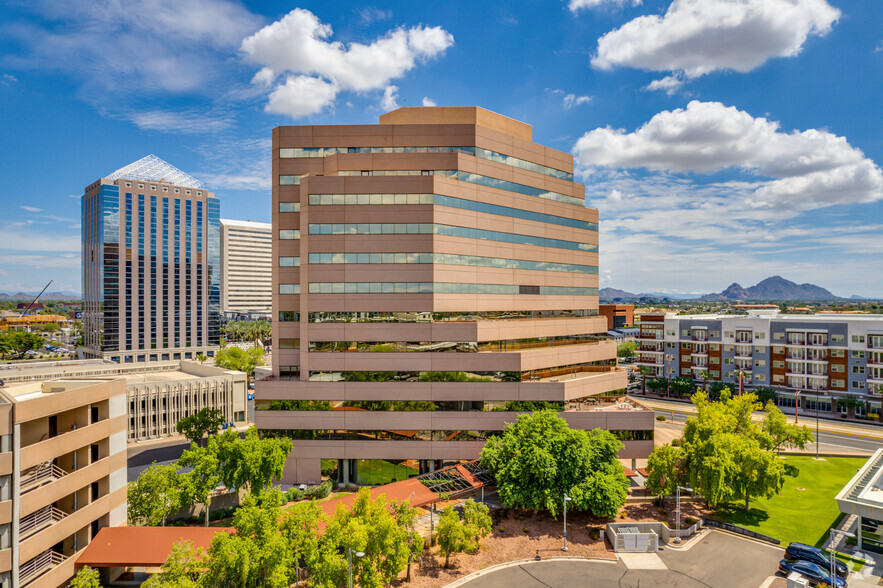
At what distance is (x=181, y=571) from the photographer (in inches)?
1100

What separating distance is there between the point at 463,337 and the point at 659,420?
53571 millimetres

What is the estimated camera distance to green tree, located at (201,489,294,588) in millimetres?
27922


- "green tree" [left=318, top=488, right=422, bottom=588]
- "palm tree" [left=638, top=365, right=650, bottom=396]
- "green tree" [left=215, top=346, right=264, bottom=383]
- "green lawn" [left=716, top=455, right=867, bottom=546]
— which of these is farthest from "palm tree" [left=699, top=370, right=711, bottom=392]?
"green tree" [left=215, top=346, right=264, bottom=383]

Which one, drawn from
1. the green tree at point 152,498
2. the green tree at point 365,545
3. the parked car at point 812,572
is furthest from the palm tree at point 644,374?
the green tree at point 152,498

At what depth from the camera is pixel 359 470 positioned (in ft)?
178

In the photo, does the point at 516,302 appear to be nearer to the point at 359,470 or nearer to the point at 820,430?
the point at 359,470

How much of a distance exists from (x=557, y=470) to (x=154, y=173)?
149 m

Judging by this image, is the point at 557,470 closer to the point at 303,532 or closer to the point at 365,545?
the point at 365,545

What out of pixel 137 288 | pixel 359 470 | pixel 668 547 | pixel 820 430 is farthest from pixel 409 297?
pixel 137 288

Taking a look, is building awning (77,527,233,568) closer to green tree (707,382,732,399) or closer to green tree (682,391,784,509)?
green tree (682,391,784,509)

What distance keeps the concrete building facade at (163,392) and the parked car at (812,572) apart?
84.5 metres

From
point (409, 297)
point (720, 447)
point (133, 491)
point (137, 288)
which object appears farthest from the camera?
point (137, 288)

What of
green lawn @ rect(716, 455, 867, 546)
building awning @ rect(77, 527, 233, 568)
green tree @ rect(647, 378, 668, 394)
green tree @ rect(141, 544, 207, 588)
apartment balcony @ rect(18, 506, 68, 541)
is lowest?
green lawn @ rect(716, 455, 867, 546)

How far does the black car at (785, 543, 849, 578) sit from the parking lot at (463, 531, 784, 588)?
5.25 feet
